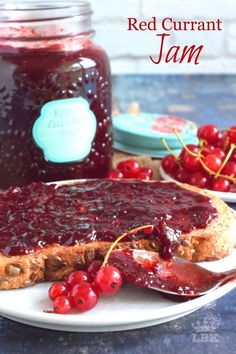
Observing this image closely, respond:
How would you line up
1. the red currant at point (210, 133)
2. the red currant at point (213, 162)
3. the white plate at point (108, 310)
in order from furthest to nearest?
the red currant at point (210, 133), the red currant at point (213, 162), the white plate at point (108, 310)

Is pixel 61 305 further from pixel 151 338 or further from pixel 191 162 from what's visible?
pixel 191 162

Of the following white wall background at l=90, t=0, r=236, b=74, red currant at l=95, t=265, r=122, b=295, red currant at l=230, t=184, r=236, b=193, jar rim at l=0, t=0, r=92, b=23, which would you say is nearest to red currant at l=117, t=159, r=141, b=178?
red currant at l=230, t=184, r=236, b=193

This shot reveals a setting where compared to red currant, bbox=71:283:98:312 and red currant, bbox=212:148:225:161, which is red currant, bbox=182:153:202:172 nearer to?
red currant, bbox=212:148:225:161

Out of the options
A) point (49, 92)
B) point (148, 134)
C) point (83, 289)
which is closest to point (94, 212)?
point (83, 289)

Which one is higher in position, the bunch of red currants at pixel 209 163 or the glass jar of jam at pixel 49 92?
the glass jar of jam at pixel 49 92

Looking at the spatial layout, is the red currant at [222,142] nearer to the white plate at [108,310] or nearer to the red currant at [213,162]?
the red currant at [213,162]

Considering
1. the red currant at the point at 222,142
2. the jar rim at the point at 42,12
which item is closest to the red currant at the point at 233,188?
the red currant at the point at 222,142

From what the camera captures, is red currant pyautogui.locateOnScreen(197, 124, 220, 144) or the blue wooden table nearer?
the blue wooden table
